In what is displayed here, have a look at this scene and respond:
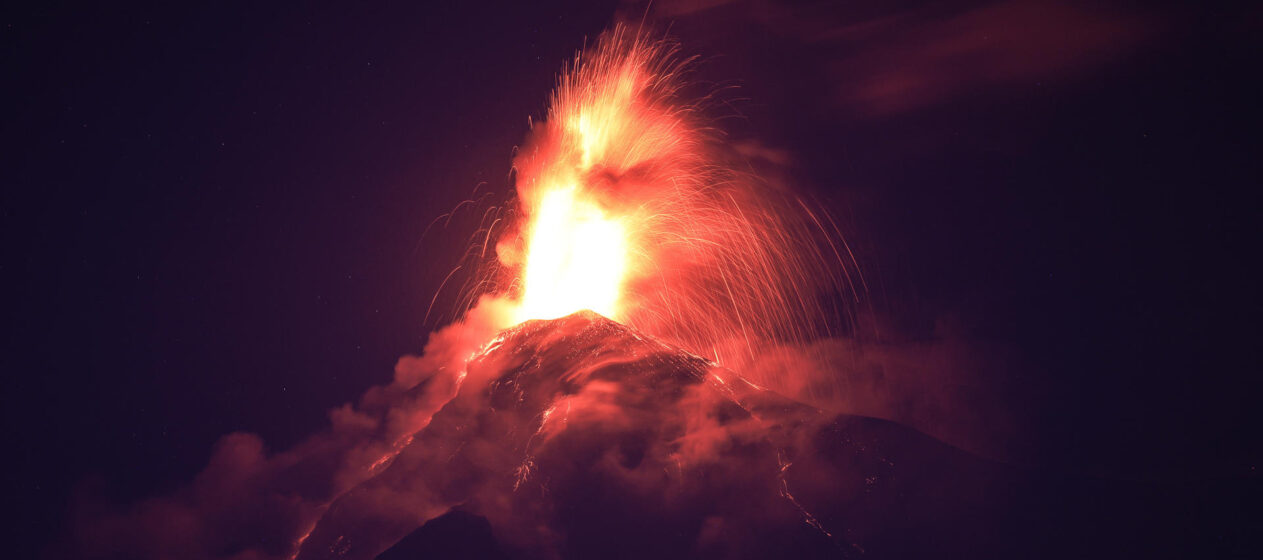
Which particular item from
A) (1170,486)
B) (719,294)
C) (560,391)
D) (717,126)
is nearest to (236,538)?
(560,391)

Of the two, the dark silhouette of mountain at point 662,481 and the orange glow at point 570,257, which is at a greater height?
the orange glow at point 570,257

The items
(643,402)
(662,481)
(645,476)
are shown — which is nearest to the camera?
(662,481)

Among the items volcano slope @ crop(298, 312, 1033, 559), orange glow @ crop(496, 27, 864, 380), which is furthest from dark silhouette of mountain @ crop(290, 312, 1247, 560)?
orange glow @ crop(496, 27, 864, 380)

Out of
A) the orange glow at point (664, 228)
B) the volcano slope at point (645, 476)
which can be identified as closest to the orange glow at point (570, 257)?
the orange glow at point (664, 228)

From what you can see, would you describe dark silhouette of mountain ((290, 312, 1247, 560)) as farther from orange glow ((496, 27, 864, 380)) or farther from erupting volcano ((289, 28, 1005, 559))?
orange glow ((496, 27, 864, 380))

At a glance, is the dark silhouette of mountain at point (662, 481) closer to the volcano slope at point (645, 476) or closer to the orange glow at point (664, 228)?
the volcano slope at point (645, 476)

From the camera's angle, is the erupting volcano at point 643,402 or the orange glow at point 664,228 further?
the erupting volcano at point 643,402

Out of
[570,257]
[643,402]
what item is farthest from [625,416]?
[570,257]

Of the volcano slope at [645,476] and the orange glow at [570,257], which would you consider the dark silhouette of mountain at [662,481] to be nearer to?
the volcano slope at [645,476]

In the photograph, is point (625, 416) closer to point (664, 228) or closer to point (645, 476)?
point (645, 476)
